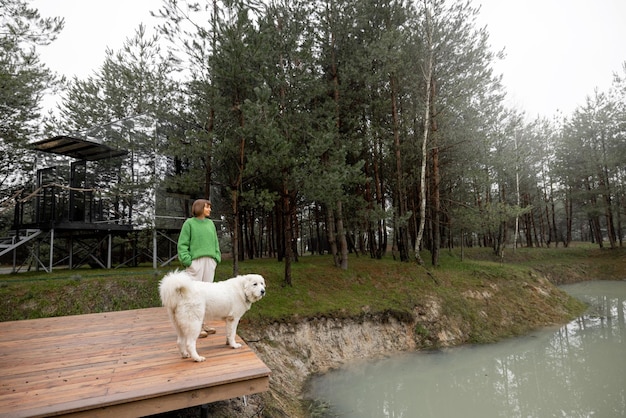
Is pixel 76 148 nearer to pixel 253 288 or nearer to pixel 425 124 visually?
pixel 253 288

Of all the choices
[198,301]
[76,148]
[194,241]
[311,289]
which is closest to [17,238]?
[76,148]

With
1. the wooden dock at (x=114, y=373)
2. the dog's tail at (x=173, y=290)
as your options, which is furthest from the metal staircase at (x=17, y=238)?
the dog's tail at (x=173, y=290)

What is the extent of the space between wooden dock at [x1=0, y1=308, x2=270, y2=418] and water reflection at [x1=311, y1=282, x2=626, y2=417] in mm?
3359

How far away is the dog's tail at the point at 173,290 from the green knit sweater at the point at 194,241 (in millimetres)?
1064

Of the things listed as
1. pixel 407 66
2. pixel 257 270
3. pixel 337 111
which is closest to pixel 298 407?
pixel 257 270

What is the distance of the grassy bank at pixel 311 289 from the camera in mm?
7453

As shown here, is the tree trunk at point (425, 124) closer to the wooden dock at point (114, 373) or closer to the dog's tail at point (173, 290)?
the wooden dock at point (114, 373)

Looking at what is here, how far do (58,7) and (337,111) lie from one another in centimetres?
877

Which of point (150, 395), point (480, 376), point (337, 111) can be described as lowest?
point (480, 376)

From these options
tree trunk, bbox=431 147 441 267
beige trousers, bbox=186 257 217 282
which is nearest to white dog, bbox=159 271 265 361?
beige trousers, bbox=186 257 217 282

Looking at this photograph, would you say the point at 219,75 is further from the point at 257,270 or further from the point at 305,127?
the point at 257,270

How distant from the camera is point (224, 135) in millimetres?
9328

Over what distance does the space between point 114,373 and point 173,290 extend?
41.2 inches

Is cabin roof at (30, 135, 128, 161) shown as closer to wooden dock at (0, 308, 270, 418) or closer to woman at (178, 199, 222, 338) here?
wooden dock at (0, 308, 270, 418)
